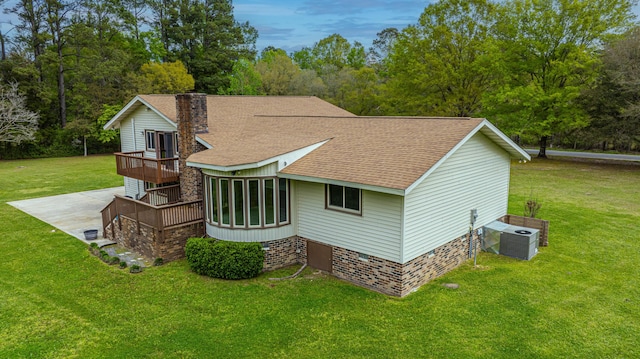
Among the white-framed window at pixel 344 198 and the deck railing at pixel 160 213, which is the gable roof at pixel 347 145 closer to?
the white-framed window at pixel 344 198

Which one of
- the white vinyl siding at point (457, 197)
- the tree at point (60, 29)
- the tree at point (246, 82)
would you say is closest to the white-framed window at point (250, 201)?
the white vinyl siding at point (457, 197)

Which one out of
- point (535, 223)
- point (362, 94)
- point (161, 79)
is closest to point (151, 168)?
point (535, 223)

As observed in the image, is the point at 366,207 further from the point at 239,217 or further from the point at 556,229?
the point at 556,229

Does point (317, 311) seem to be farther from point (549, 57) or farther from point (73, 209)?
point (549, 57)

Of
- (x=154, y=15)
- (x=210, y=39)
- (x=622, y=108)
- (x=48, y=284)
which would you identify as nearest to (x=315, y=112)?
(x=48, y=284)

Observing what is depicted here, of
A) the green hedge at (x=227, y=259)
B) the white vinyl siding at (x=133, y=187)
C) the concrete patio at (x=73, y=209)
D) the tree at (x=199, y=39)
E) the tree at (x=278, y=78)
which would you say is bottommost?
the concrete patio at (x=73, y=209)

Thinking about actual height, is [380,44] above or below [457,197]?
above
